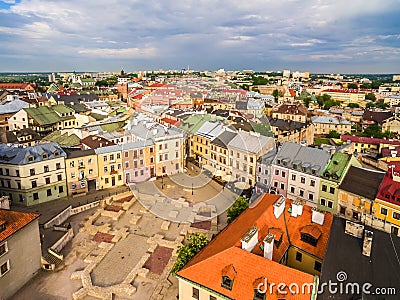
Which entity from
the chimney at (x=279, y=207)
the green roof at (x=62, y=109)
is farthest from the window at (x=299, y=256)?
the green roof at (x=62, y=109)

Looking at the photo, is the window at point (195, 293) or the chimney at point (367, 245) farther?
the window at point (195, 293)

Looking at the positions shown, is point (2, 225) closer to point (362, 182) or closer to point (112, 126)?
point (362, 182)

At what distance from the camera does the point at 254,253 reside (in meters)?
22.7

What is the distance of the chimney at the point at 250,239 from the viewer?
861 inches

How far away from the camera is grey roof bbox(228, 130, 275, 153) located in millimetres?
52344

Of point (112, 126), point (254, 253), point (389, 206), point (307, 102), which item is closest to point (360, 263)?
point (254, 253)

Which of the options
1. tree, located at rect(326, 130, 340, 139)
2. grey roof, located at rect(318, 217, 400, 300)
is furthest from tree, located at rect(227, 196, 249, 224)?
tree, located at rect(326, 130, 340, 139)

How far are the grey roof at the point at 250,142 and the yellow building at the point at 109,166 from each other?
20681 mm

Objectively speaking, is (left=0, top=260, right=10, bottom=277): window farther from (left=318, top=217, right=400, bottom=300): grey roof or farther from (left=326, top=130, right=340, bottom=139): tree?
(left=326, top=130, right=340, bottom=139): tree

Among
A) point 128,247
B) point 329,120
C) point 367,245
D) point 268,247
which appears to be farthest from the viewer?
point 329,120

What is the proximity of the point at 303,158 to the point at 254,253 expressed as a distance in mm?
27545

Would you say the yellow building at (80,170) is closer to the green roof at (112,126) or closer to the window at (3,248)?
the green roof at (112,126)

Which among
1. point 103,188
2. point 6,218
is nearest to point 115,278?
point 6,218

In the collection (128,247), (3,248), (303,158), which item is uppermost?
(303,158)
